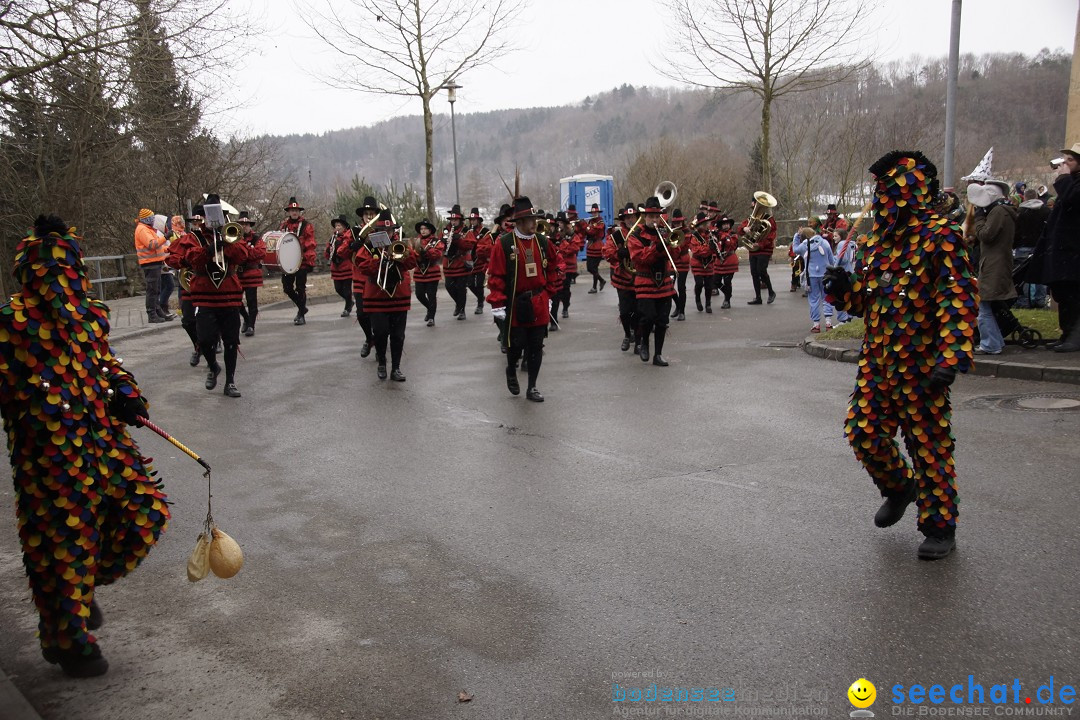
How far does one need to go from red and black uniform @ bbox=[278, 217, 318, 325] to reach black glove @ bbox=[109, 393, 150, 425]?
463 inches

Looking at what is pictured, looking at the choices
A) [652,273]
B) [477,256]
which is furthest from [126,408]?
[477,256]

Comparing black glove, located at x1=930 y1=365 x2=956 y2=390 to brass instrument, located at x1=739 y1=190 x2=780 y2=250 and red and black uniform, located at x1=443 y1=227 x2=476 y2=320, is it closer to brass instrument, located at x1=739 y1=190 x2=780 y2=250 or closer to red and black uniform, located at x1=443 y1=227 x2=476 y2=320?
red and black uniform, located at x1=443 y1=227 x2=476 y2=320

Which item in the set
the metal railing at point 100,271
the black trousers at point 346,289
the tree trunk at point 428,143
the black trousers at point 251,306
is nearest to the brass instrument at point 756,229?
the black trousers at point 346,289

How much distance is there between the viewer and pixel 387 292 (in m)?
10.4

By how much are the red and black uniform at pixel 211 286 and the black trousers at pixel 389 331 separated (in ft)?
5.18

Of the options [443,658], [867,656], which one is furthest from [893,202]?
[443,658]

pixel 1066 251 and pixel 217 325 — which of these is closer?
pixel 1066 251

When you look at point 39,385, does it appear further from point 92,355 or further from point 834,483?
point 834,483

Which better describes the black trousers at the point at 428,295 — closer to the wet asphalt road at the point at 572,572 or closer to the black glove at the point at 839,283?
the wet asphalt road at the point at 572,572

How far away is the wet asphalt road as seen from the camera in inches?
140

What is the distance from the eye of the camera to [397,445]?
24.7 feet

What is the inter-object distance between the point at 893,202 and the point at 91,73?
1264cm

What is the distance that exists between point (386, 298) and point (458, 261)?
6331 millimetres

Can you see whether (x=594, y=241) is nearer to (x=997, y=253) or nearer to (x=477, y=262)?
(x=477, y=262)
